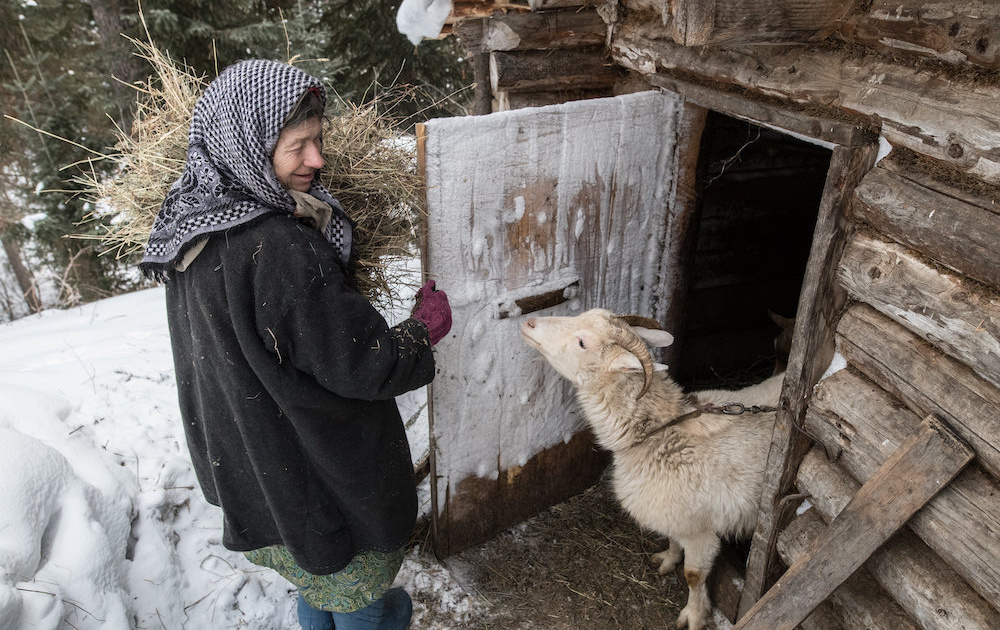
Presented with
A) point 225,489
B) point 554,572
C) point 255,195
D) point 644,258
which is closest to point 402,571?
point 554,572

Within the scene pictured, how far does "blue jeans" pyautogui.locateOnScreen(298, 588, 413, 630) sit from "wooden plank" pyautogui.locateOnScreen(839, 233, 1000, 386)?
8.31ft

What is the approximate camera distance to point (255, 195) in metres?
2.14

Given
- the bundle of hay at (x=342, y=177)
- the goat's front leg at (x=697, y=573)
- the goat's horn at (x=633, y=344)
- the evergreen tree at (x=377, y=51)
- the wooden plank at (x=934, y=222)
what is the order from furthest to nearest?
1. the evergreen tree at (x=377, y=51)
2. the goat's front leg at (x=697, y=573)
3. the goat's horn at (x=633, y=344)
4. the bundle of hay at (x=342, y=177)
5. the wooden plank at (x=934, y=222)

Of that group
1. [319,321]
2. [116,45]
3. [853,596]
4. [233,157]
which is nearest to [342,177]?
[233,157]

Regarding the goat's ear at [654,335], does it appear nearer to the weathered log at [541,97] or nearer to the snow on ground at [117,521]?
the weathered log at [541,97]

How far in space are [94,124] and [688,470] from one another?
1332 cm

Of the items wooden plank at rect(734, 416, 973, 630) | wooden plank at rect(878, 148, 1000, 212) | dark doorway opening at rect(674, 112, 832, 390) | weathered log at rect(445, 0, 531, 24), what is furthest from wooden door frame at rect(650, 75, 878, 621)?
dark doorway opening at rect(674, 112, 832, 390)

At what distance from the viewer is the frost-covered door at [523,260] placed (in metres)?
3.19

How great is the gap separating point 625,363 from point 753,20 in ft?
5.63

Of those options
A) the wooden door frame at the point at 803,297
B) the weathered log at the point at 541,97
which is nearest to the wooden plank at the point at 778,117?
the wooden door frame at the point at 803,297

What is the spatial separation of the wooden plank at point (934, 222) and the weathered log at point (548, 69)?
2297 mm

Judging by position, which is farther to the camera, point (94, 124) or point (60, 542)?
point (94, 124)

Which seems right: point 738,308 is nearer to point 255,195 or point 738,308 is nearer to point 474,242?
point 474,242

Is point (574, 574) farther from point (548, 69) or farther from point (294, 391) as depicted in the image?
point (548, 69)
